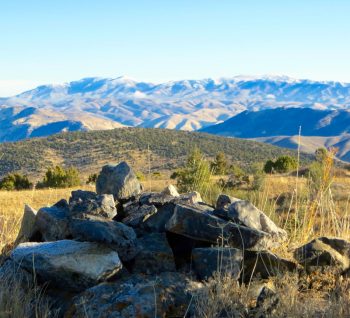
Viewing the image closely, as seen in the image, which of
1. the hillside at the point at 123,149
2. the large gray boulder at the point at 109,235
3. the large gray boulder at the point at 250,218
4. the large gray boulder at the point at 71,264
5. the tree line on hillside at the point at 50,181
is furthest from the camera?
the hillside at the point at 123,149

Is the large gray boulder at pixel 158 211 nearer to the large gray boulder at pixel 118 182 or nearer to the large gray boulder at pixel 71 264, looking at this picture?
the large gray boulder at pixel 118 182

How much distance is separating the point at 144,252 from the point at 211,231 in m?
0.88

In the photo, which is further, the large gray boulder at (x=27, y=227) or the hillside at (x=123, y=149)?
the hillside at (x=123, y=149)

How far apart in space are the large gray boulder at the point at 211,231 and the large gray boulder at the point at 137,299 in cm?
93

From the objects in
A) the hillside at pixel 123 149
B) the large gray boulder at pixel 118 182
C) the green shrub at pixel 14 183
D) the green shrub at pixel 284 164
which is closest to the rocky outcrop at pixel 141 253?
the large gray boulder at pixel 118 182

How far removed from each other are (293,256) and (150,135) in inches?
5849

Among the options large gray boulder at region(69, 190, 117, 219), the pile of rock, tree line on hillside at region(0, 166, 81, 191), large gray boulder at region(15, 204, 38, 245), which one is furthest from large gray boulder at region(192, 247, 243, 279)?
tree line on hillside at region(0, 166, 81, 191)

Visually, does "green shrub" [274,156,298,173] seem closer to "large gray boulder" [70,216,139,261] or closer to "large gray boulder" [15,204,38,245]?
"large gray boulder" [15,204,38,245]

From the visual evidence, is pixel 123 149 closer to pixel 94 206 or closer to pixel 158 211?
pixel 158 211

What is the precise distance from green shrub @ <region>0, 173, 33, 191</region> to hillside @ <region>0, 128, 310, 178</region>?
6685cm

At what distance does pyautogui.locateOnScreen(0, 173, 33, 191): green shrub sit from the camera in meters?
44.1

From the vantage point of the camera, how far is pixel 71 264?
5.37 metres

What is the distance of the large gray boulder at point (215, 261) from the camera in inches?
216

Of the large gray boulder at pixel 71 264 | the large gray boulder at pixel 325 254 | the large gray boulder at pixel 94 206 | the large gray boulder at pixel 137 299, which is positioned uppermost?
the large gray boulder at pixel 94 206
